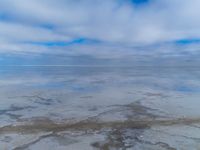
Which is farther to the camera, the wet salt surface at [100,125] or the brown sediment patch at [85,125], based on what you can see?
the brown sediment patch at [85,125]

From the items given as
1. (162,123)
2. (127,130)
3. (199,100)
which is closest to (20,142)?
(127,130)

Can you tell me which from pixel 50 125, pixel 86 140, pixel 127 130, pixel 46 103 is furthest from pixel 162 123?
pixel 46 103

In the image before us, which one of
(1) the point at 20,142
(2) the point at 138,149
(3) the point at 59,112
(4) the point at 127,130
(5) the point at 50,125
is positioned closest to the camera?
(2) the point at 138,149

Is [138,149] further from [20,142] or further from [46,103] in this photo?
[46,103]

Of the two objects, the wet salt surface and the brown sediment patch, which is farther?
the brown sediment patch

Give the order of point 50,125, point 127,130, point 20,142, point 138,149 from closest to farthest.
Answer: point 138,149
point 20,142
point 127,130
point 50,125

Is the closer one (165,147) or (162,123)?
(165,147)

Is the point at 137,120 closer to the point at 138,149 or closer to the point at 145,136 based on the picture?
the point at 145,136
